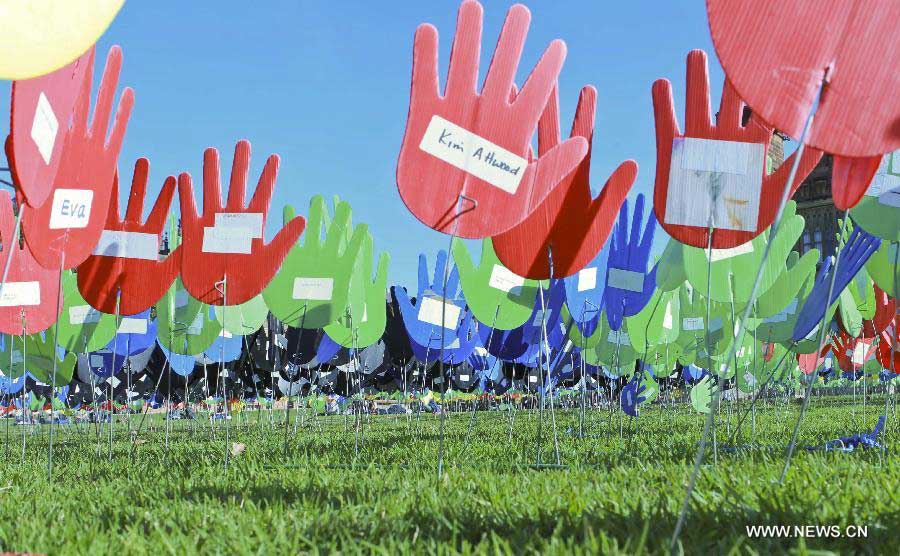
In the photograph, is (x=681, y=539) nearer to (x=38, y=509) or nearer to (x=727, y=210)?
(x=727, y=210)

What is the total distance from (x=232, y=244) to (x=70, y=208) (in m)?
1.03

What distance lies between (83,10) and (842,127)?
187cm

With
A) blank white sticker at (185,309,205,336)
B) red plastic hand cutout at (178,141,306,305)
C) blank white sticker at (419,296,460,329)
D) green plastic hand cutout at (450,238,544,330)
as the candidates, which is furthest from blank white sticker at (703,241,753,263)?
blank white sticker at (185,309,205,336)

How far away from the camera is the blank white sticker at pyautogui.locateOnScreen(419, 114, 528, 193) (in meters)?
3.03

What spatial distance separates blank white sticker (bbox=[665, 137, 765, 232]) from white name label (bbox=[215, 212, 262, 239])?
2.33m

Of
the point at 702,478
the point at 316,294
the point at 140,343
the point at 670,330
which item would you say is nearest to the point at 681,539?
the point at 702,478

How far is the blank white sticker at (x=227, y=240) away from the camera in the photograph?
171 inches

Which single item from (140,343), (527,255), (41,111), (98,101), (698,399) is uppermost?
(98,101)

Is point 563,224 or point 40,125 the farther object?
point 563,224

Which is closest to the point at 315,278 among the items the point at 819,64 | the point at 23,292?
the point at 23,292

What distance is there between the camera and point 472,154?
10.1 feet

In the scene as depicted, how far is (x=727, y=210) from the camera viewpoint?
2977mm

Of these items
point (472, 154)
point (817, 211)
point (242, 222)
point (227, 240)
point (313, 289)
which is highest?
point (817, 211)

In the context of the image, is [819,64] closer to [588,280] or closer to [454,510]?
[454,510]
